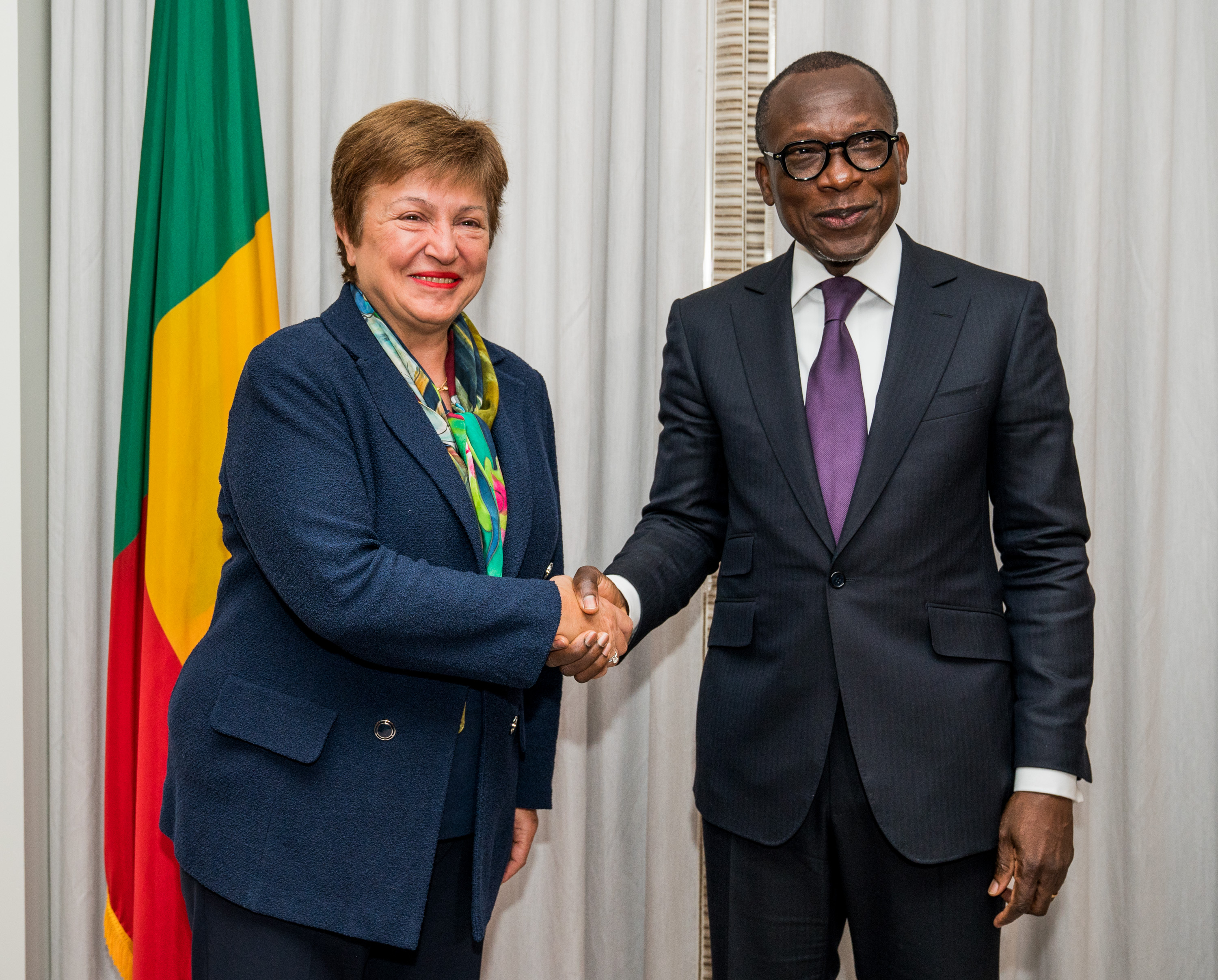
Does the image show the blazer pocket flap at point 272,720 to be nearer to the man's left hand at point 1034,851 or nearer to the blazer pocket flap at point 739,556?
the blazer pocket flap at point 739,556

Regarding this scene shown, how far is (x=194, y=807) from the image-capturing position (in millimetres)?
1476

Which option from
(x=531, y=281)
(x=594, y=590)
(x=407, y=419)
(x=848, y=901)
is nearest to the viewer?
(x=407, y=419)

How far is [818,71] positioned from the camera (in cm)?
171

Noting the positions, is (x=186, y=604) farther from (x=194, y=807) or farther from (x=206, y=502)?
(x=194, y=807)

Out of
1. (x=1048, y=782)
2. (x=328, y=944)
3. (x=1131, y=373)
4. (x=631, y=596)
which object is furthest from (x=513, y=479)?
(x=1131, y=373)

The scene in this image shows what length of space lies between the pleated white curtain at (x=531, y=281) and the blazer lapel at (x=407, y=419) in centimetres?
100

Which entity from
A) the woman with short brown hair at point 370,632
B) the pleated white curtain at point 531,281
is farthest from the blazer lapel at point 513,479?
the pleated white curtain at point 531,281

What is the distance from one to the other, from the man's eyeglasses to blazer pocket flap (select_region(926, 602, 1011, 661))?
719 millimetres

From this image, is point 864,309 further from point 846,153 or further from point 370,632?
point 370,632

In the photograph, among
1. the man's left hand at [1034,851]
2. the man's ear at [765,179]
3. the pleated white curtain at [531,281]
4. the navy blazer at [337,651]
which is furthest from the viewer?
the pleated white curtain at [531,281]

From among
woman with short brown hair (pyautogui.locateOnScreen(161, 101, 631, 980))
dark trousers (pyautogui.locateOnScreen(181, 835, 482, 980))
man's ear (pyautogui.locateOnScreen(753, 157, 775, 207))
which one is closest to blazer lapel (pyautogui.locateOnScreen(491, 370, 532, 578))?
woman with short brown hair (pyautogui.locateOnScreen(161, 101, 631, 980))

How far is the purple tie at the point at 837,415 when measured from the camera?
5.38ft

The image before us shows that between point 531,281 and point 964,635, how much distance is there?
1411 millimetres

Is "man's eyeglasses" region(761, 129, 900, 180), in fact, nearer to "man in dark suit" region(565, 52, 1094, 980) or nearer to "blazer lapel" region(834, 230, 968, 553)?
"man in dark suit" region(565, 52, 1094, 980)
